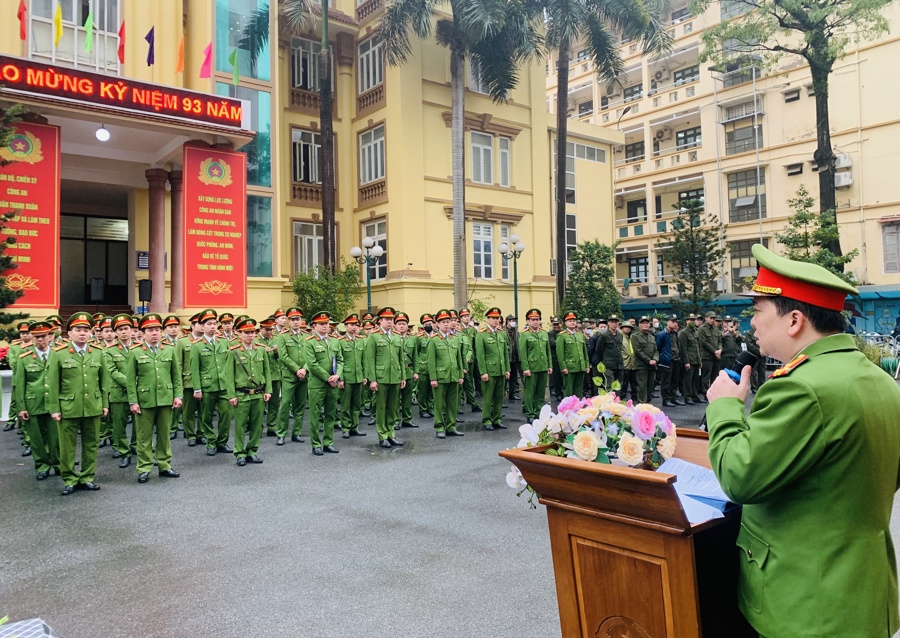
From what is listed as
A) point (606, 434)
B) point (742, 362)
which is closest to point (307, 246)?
point (606, 434)

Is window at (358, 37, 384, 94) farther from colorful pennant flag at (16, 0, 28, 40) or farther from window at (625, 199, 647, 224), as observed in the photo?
window at (625, 199, 647, 224)

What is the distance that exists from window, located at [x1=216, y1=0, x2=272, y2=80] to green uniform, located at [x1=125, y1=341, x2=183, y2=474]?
14.1 metres

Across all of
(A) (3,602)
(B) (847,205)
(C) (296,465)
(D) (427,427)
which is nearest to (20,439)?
(C) (296,465)

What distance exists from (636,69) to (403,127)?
Answer: 65.1ft

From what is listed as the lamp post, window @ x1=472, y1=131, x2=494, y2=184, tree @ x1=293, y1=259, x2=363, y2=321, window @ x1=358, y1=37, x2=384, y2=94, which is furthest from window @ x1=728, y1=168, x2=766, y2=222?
tree @ x1=293, y1=259, x2=363, y2=321

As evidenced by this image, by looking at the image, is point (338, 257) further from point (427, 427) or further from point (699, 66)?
point (699, 66)

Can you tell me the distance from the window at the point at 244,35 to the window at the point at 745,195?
73.6 feet

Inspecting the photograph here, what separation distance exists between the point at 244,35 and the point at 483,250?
10643 millimetres

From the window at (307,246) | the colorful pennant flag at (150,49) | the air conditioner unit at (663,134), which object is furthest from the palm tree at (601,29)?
the air conditioner unit at (663,134)

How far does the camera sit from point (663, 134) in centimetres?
3544

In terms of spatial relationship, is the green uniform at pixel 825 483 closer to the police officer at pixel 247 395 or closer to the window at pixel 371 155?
the police officer at pixel 247 395

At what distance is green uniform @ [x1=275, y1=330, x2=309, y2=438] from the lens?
995 centimetres

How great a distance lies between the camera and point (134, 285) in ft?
62.7

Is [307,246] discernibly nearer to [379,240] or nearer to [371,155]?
[379,240]
